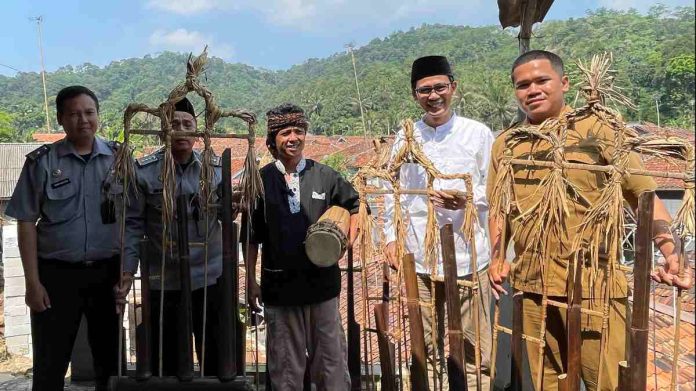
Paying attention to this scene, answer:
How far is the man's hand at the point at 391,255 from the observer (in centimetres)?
260

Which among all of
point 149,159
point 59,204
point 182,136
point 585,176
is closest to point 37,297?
point 59,204

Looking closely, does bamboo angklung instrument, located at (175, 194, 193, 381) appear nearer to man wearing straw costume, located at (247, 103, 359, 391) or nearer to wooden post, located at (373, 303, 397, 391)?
man wearing straw costume, located at (247, 103, 359, 391)

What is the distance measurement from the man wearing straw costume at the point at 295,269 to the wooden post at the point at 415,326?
325 millimetres

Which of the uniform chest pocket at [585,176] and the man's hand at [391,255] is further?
the man's hand at [391,255]

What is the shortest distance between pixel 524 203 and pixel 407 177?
76 cm

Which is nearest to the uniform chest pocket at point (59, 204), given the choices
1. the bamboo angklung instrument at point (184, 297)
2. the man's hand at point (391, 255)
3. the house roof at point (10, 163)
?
the bamboo angklung instrument at point (184, 297)

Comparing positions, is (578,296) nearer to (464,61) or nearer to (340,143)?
(340,143)

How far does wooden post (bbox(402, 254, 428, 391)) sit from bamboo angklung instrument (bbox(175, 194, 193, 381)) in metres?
0.94

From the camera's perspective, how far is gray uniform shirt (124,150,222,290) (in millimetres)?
2695

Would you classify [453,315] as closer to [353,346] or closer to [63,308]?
[353,346]

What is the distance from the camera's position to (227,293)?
2.52 meters

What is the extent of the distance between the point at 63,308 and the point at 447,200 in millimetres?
1867

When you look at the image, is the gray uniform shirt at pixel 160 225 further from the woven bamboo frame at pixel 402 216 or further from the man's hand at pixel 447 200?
the man's hand at pixel 447 200

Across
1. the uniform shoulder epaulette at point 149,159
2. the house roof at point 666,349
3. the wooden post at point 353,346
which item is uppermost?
the uniform shoulder epaulette at point 149,159
